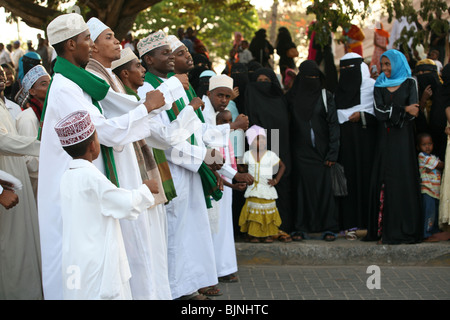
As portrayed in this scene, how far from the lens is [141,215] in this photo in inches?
169

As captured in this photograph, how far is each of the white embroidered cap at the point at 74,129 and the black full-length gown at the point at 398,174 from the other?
4.94 meters

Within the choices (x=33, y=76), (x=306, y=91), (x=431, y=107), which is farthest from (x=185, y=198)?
(x=431, y=107)

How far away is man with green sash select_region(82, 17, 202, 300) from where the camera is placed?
4242 millimetres

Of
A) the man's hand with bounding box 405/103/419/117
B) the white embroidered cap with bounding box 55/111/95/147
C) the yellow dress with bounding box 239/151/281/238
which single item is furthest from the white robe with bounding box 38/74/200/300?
the man's hand with bounding box 405/103/419/117

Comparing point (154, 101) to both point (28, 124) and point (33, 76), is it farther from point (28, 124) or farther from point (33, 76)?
point (33, 76)

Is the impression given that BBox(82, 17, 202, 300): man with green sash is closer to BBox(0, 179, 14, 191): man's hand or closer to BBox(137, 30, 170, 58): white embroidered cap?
BBox(137, 30, 170, 58): white embroidered cap

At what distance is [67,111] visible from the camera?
3.96 meters

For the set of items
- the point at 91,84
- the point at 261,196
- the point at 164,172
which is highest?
the point at 91,84

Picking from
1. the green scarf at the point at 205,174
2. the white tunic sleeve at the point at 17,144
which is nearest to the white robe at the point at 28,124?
the white tunic sleeve at the point at 17,144

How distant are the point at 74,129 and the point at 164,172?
5.13 feet

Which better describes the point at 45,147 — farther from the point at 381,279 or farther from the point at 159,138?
the point at 381,279

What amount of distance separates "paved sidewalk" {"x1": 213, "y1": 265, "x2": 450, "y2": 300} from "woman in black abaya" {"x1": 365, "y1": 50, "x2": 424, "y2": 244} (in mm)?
543
